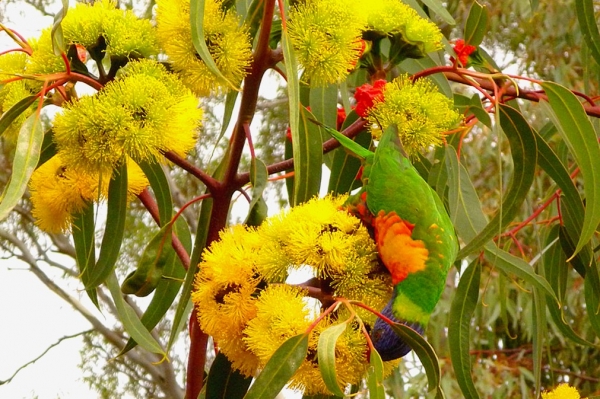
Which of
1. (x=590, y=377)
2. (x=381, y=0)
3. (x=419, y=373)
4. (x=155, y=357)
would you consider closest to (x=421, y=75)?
(x=381, y=0)

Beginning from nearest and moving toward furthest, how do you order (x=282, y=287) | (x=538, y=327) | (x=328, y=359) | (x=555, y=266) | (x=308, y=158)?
1. (x=328, y=359)
2. (x=282, y=287)
3. (x=308, y=158)
4. (x=538, y=327)
5. (x=555, y=266)

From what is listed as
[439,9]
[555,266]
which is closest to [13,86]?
[439,9]

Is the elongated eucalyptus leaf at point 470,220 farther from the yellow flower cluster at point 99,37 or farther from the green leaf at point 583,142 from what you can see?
the yellow flower cluster at point 99,37

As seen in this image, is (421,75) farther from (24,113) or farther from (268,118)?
(268,118)

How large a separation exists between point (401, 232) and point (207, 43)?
32 centimetres

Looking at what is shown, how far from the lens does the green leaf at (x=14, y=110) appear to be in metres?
0.89

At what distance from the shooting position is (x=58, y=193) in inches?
40.2

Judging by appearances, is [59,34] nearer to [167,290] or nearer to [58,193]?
[58,193]

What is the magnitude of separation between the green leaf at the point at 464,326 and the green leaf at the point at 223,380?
14.0 inches

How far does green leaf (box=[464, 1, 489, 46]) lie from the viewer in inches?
45.4

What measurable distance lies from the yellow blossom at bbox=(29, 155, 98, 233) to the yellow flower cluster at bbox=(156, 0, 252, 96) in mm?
204

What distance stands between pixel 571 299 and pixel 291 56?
2.11m

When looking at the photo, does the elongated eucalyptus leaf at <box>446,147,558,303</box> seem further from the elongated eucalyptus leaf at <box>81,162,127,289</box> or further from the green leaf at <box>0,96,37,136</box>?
the green leaf at <box>0,96,37,136</box>

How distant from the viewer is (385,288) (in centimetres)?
95
